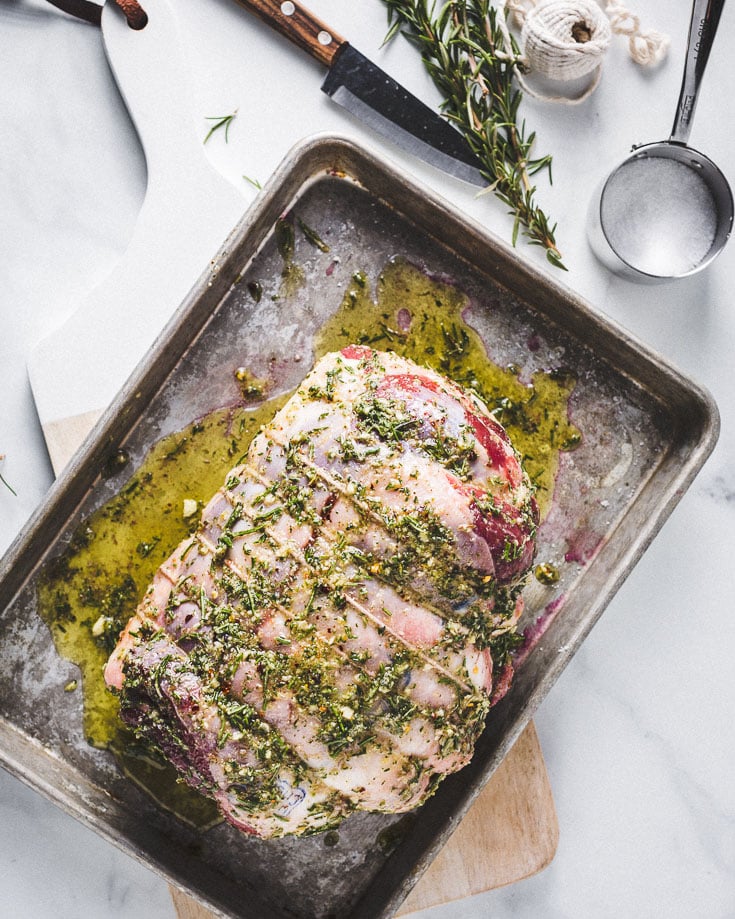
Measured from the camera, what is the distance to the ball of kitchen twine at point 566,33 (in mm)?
2859

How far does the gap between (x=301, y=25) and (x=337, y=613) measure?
197cm

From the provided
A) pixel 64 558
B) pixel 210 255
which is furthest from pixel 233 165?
pixel 64 558

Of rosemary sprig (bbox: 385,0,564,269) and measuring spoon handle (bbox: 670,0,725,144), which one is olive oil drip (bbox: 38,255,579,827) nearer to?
rosemary sprig (bbox: 385,0,564,269)

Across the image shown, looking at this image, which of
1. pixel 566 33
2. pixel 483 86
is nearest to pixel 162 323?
pixel 483 86

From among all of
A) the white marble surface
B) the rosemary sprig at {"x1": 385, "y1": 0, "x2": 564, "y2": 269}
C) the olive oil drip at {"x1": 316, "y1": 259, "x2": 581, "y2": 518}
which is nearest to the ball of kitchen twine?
the rosemary sprig at {"x1": 385, "y1": 0, "x2": 564, "y2": 269}

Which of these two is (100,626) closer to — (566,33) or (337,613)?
(337,613)

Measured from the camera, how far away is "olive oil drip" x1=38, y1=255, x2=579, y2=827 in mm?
2836

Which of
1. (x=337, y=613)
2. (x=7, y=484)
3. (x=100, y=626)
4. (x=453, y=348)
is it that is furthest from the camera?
(x=7, y=484)

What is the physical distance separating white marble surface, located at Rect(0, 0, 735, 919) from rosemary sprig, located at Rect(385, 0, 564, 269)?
0.30 feet

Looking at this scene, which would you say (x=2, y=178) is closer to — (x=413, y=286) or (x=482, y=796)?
(x=413, y=286)

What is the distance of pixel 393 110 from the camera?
118 inches

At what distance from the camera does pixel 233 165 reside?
304cm

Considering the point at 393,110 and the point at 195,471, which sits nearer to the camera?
the point at 195,471

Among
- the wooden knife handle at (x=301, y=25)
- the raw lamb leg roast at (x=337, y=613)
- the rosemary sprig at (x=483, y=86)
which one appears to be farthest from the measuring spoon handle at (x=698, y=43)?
the raw lamb leg roast at (x=337, y=613)
